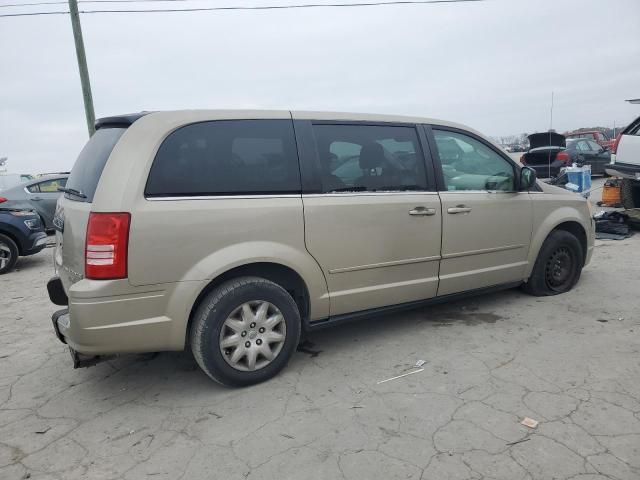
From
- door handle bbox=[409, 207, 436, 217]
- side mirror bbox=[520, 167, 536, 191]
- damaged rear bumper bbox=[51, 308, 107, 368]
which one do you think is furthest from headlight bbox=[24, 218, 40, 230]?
side mirror bbox=[520, 167, 536, 191]

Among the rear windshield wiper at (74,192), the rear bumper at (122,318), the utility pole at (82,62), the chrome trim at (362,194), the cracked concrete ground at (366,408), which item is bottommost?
the cracked concrete ground at (366,408)

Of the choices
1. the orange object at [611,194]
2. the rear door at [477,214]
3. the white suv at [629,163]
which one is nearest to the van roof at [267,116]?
the rear door at [477,214]

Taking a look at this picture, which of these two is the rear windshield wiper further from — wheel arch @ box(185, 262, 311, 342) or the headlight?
the headlight

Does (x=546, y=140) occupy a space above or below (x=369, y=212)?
above

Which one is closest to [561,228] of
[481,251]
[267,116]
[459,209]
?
[481,251]

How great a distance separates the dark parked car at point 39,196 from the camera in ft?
30.8

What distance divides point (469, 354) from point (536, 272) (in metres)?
1.58

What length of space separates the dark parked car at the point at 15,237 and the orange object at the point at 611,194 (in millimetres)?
10972

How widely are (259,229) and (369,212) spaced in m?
0.87

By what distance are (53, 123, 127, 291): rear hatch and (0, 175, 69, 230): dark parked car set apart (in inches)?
285

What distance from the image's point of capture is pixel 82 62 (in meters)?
10.5

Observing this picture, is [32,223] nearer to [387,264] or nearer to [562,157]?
[387,264]

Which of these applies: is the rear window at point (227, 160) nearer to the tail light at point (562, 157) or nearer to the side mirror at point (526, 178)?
the side mirror at point (526, 178)

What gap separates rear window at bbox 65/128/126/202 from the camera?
275cm
